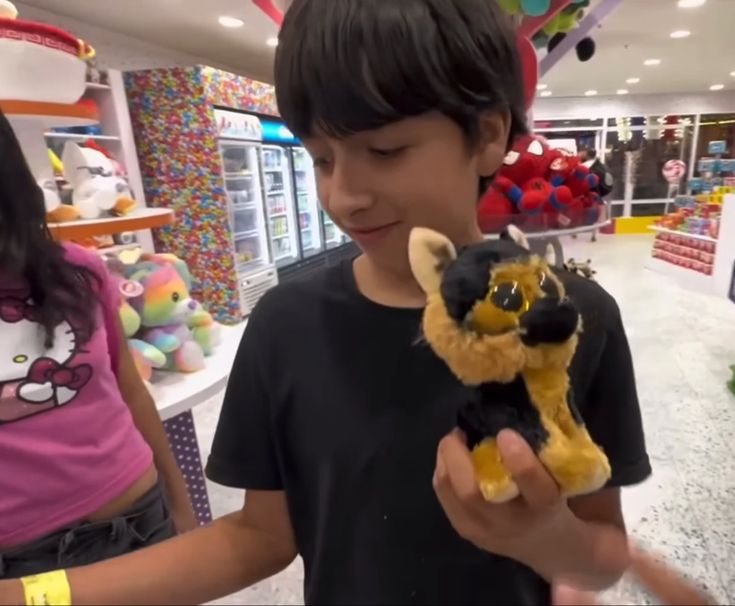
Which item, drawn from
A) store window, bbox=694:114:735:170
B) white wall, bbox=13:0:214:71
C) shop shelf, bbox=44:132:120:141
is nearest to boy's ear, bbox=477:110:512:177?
shop shelf, bbox=44:132:120:141

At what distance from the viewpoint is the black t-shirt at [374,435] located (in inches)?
21.0

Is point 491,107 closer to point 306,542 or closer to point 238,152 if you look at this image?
point 306,542

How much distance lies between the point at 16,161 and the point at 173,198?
3.87 metres

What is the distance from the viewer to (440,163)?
466 millimetres

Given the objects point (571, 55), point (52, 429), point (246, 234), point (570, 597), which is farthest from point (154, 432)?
point (571, 55)

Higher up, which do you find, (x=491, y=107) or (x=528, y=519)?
(x=491, y=107)

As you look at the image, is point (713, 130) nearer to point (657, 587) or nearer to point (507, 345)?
point (657, 587)

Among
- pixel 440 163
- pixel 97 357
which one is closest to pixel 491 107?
pixel 440 163

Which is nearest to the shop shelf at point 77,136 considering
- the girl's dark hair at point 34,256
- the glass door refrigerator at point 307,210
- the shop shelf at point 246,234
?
the shop shelf at point 246,234

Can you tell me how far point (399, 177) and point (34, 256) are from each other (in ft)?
2.45

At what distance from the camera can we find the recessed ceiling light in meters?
4.52

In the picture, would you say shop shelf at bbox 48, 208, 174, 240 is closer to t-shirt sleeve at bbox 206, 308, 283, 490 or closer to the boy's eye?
t-shirt sleeve at bbox 206, 308, 283, 490

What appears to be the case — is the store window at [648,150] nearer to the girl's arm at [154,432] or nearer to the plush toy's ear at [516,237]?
the girl's arm at [154,432]

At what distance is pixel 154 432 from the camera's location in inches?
44.6
